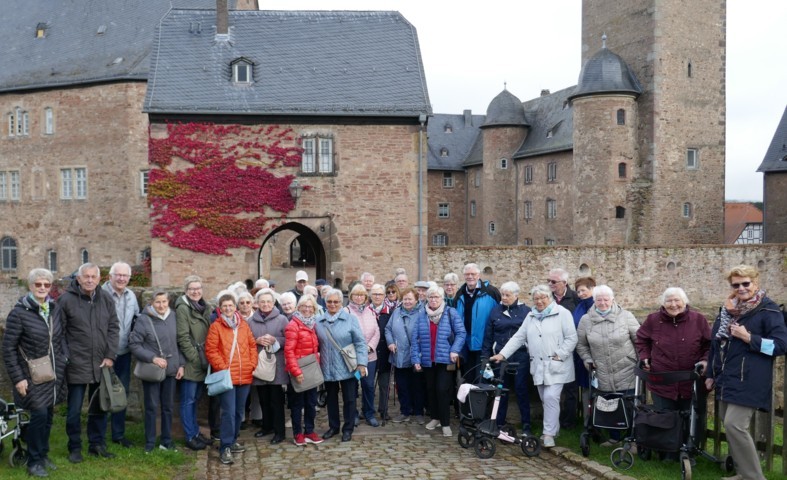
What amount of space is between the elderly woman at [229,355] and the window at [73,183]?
27179mm

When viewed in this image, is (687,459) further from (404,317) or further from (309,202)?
(309,202)

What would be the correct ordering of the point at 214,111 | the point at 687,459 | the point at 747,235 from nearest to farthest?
the point at 687,459, the point at 214,111, the point at 747,235

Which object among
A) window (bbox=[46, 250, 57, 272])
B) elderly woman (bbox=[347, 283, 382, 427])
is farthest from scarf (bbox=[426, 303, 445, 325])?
window (bbox=[46, 250, 57, 272])

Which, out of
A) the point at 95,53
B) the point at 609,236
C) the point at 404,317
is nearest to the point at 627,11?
the point at 609,236

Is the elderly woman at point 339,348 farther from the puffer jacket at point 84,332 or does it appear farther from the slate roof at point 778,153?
the slate roof at point 778,153

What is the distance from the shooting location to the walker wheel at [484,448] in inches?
311

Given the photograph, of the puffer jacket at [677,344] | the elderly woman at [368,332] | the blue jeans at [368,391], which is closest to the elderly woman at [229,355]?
the elderly woman at [368,332]

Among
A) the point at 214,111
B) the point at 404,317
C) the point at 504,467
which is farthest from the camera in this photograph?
the point at 214,111

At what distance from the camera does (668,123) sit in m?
32.7

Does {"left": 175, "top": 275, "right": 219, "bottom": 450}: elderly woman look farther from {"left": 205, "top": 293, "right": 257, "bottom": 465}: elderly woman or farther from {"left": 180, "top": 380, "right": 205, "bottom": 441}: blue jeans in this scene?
{"left": 205, "top": 293, "right": 257, "bottom": 465}: elderly woman

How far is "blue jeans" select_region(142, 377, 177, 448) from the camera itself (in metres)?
7.95

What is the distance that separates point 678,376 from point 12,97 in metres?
33.9

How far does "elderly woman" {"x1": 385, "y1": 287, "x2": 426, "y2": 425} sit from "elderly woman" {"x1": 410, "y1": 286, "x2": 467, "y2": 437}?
0.15 meters

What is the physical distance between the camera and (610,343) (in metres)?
7.83
